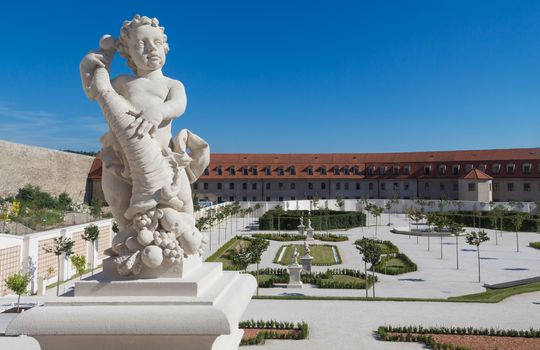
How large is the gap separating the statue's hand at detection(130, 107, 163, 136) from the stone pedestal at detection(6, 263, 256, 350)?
143 cm

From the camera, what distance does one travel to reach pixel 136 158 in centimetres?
402

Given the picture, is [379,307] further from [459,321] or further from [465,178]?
[465,178]

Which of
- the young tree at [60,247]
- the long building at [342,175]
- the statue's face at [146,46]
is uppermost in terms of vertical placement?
the long building at [342,175]

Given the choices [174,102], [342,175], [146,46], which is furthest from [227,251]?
[342,175]

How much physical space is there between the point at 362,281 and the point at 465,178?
3875cm

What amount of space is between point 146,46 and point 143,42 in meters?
0.05

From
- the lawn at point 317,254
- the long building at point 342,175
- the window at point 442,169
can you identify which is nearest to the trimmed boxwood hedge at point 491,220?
the window at point 442,169

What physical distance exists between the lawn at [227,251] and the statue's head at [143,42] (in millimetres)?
18676

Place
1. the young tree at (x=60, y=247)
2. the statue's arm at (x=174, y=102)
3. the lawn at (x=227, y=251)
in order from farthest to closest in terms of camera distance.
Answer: the lawn at (x=227, y=251), the young tree at (x=60, y=247), the statue's arm at (x=174, y=102)

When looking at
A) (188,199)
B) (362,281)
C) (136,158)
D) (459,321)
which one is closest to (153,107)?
(136,158)

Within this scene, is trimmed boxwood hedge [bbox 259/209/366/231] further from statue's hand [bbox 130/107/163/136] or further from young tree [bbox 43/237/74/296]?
statue's hand [bbox 130/107/163/136]

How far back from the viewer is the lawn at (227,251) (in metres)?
25.1

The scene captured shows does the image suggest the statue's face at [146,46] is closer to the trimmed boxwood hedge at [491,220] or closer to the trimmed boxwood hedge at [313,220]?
the trimmed boxwood hedge at [313,220]

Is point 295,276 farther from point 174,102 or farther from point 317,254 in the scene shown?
point 174,102
